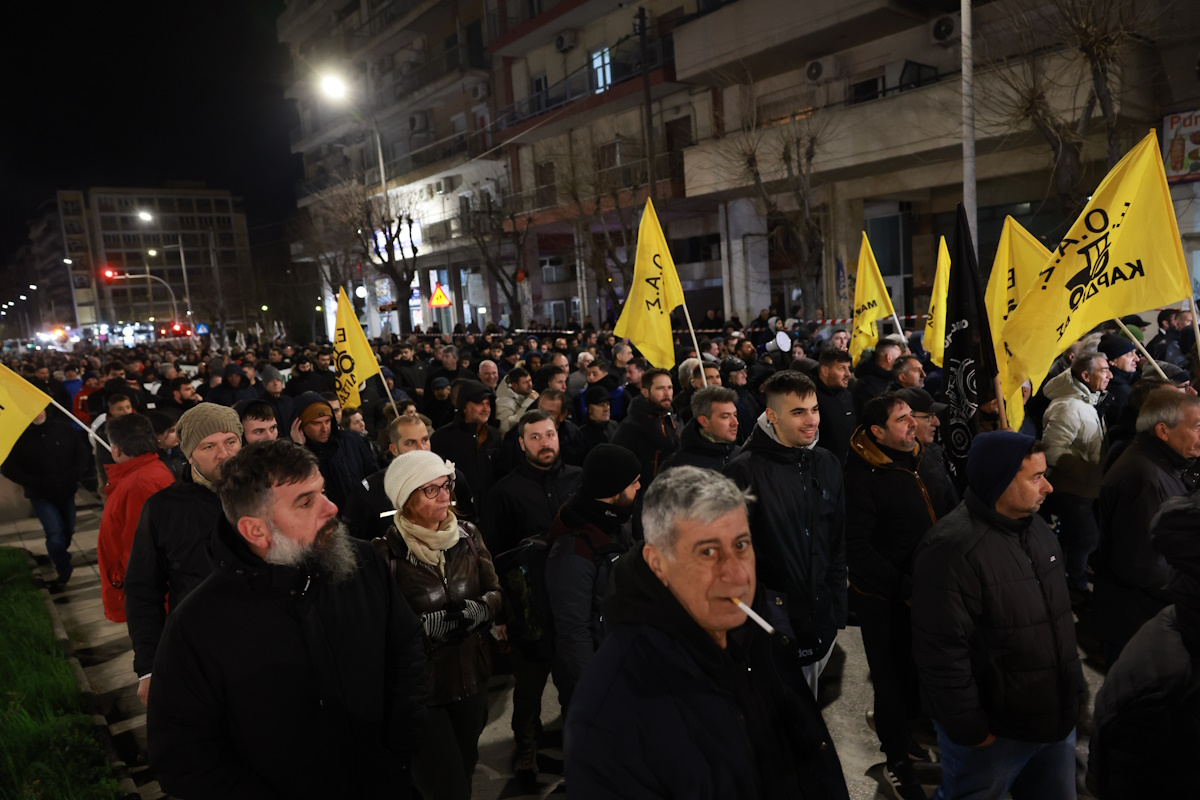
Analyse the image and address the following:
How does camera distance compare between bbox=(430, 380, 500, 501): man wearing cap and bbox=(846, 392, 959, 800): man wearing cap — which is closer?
bbox=(846, 392, 959, 800): man wearing cap

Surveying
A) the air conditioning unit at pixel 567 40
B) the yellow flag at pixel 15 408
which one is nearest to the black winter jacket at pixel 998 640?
the yellow flag at pixel 15 408

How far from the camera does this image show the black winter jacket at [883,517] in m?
3.89

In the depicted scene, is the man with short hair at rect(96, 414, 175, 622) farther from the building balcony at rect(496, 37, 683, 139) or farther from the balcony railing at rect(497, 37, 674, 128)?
the building balcony at rect(496, 37, 683, 139)

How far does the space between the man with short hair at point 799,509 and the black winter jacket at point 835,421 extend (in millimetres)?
2842

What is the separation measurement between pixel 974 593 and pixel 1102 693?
57cm

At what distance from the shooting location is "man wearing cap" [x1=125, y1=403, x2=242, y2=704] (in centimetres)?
349

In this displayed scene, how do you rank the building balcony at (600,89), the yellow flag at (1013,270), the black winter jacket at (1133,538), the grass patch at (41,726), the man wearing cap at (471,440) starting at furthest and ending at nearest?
the building balcony at (600,89) → the man wearing cap at (471,440) → the yellow flag at (1013,270) → the grass patch at (41,726) → the black winter jacket at (1133,538)

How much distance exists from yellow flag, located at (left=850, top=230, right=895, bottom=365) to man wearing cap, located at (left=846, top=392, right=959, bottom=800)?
5.67 metres

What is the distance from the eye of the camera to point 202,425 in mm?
3826

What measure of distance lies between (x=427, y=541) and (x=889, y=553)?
90.4 inches

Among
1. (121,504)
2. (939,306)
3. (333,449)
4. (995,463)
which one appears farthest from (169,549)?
(939,306)

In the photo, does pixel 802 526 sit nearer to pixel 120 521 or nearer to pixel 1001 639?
pixel 1001 639

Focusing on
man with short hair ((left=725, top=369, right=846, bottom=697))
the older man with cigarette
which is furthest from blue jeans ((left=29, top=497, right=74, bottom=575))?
the older man with cigarette

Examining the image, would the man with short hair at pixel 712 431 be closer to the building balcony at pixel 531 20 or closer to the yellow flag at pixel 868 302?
the yellow flag at pixel 868 302
